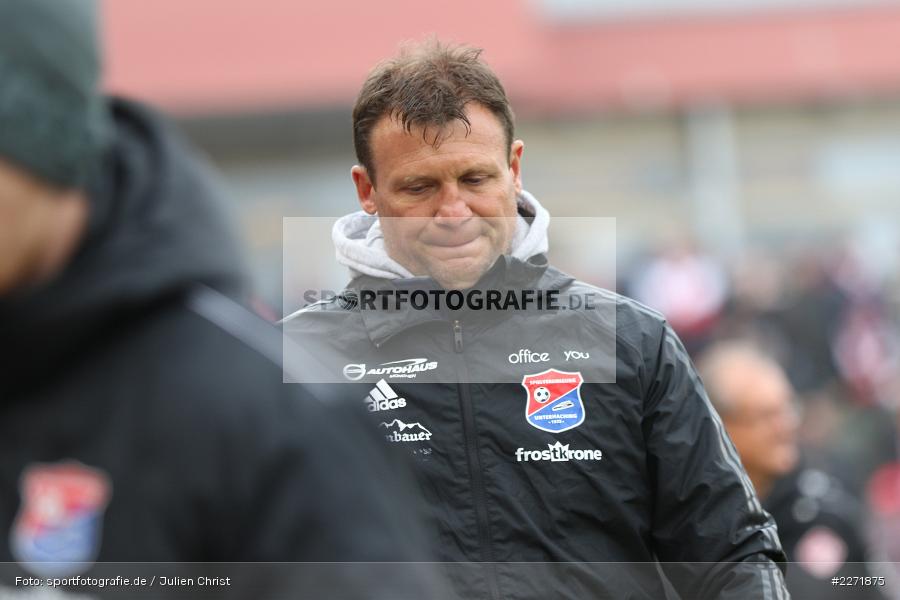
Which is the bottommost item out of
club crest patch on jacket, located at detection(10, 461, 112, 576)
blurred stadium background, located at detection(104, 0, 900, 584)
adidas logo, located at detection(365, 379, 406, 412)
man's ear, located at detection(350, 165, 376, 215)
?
club crest patch on jacket, located at detection(10, 461, 112, 576)

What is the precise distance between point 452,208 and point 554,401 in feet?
1.60

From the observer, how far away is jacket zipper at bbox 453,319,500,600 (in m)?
3.12

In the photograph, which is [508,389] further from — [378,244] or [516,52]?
[516,52]

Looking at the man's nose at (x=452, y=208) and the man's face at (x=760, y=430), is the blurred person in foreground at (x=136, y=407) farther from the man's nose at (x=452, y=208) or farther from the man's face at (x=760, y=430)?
the man's face at (x=760, y=430)

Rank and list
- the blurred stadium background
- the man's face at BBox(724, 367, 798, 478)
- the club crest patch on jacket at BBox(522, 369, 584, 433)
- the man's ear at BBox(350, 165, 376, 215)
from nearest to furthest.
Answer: the club crest patch on jacket at BBox(522, 369, 584, 433), the man's ear at BBox(350, 165, 376, 215), the man's face at BBox(724, 367, 798, 478), the blurred stadium background

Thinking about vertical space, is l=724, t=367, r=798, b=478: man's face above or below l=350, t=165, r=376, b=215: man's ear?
below

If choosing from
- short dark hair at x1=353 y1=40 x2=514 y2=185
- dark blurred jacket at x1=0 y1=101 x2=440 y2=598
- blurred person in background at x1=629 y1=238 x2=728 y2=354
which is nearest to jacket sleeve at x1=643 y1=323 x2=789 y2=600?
short dark hair at x1=353 y1=40 x2=514 y2=185

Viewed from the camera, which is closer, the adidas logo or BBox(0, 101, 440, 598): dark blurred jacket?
BBox(0, 101, 440, 598): dark blurred jacket

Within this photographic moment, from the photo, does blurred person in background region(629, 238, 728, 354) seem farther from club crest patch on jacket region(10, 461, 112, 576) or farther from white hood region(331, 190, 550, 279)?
club crest patch on jacket region(10, 461, 112, 576)

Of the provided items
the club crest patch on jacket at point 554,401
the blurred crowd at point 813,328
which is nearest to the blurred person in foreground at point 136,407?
the club crest patch on jacket at point 554,401

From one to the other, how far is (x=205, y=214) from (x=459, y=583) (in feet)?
4.90

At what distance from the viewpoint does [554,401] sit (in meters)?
3.28

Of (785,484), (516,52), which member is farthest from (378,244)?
(516,52)

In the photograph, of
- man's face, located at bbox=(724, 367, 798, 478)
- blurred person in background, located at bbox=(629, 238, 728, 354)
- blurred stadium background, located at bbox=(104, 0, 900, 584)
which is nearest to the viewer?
man's face, located at bbox=(724, 367, 798, 478)
